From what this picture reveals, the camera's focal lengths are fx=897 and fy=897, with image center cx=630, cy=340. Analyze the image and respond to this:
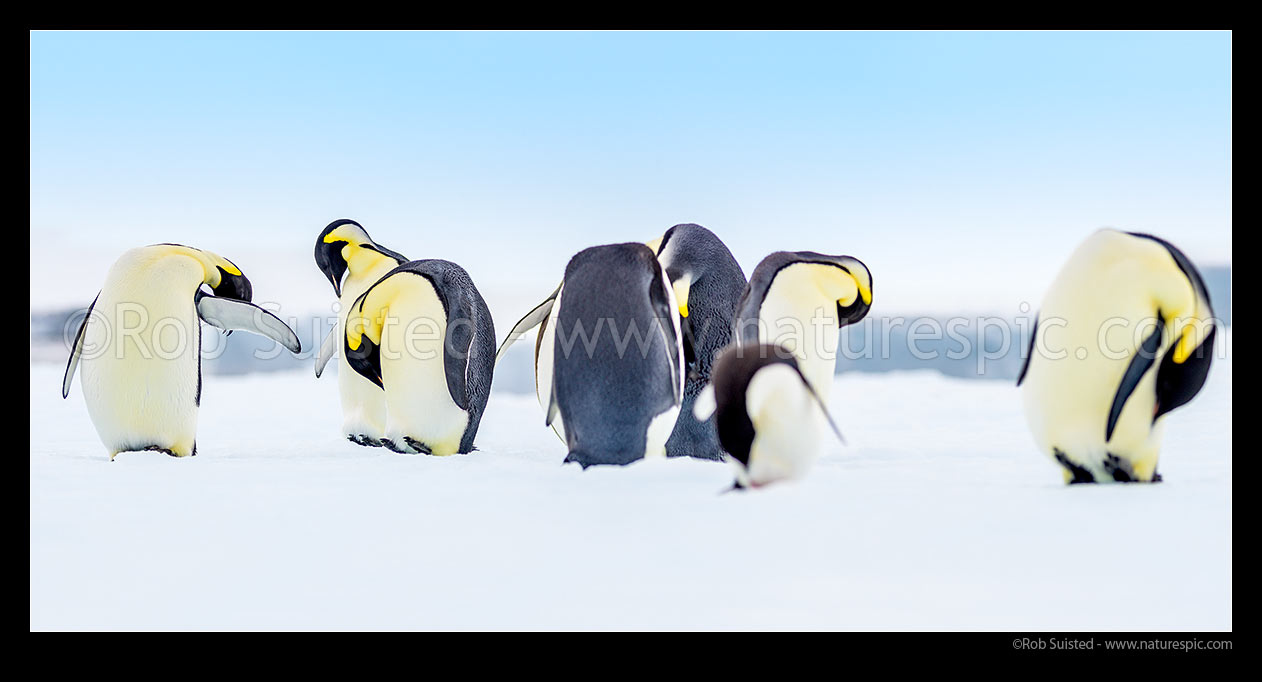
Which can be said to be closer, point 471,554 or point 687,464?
point 471,554

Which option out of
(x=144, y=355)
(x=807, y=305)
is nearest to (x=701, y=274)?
(x=807, y=305)

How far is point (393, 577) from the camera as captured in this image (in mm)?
1654

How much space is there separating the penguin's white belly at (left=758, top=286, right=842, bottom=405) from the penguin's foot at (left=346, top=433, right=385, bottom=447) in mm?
1835

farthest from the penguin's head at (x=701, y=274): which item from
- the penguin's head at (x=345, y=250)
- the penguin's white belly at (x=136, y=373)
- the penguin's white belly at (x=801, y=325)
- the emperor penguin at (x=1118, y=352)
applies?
the penguin's white belly at (x=136, y=373)

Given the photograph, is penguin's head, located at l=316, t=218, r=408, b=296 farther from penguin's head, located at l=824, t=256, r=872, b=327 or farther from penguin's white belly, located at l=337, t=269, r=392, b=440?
penguin's head, located at l=824, t=256, r=872, b=327

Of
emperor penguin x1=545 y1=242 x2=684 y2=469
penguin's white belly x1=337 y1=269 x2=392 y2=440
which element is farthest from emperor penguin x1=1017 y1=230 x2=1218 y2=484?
penguin's white belly x1=337 y1=269 x2=392 y2=440

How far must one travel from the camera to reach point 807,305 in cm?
274

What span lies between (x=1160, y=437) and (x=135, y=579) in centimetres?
239

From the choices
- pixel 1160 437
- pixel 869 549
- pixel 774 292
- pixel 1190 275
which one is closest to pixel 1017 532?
pixel 869 549

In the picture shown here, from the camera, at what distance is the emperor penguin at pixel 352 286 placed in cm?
381

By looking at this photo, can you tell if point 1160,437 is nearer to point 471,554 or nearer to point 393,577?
point 471,554

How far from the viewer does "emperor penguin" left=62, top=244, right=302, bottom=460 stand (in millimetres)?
3182

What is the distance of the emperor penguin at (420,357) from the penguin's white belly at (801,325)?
125 centimetres

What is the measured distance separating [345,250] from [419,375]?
3.68 feet
